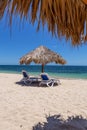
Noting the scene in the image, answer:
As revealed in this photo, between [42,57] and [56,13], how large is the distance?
10.6m

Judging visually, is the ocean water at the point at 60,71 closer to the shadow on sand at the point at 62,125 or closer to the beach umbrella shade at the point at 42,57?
the beach umbrella shade at the point at 42,57

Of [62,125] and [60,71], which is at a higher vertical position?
[62,125]

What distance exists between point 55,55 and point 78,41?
34.1 feet

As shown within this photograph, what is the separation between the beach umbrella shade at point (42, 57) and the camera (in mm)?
12734

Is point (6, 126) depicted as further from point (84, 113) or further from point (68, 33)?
point (68, 33)

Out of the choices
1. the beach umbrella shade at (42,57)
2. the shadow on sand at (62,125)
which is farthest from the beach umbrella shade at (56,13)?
the beach umbrella shade at (42,57)

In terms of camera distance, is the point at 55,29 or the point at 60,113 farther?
the point at 60,113

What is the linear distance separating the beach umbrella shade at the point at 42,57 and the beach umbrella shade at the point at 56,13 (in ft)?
33.1

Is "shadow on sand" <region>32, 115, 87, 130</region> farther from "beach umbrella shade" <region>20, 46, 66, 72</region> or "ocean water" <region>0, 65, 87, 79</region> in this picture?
"ocean water" <region>0, 65, 87, 79</region>

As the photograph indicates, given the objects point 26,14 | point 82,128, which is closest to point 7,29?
point 26,14

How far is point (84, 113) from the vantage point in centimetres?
504

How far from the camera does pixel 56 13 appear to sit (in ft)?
7.13

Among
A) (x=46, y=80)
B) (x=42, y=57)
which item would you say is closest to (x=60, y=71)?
(x=42, y=57)

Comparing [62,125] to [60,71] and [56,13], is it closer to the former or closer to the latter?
[56,13]
